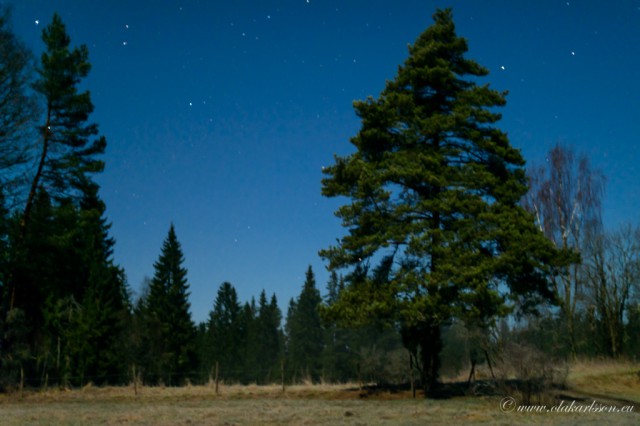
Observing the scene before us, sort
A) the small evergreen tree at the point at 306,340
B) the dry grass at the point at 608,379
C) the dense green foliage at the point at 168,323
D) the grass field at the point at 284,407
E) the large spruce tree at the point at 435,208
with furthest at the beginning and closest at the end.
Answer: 1. the small evergreen tree at the point at 306,340
2. the dense green foliage at the point at 168,323
3. the dry grass at the point at 608,379
4. the large spruce tree at the point at 435,208
5. the grass field at the point at 284,407

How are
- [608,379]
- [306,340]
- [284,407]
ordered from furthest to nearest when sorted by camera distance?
[306,340], [608,379], [284,407]

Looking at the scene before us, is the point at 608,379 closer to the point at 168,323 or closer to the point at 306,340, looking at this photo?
the point at 168,323

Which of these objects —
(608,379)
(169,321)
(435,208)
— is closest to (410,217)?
(435,208)

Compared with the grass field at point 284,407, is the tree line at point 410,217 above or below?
above

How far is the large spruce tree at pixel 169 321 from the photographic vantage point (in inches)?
2468

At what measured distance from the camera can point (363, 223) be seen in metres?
23.3

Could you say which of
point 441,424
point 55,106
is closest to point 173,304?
point 55,106

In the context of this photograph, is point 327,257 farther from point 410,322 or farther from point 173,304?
point 173,304

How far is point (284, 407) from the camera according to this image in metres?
19.0

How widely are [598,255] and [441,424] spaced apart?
98.7 feet

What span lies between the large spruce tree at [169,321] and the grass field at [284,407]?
3605 centimetres

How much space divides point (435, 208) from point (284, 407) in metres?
8.91

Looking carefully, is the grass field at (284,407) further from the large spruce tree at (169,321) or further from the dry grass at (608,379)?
the large spruce tree at (169,321)

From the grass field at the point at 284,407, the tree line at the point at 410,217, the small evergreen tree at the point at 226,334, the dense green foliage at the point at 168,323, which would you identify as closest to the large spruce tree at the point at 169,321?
the dense green foliage at the point at 168,323
